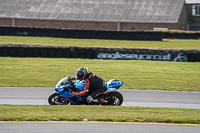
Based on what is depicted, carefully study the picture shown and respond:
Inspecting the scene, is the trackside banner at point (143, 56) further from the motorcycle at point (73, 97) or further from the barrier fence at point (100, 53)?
the motorcycle at point (73, 97)

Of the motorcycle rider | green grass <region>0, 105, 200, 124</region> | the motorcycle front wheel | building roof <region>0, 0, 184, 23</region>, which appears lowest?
green grass <region>0, 105, 200, 124</region>

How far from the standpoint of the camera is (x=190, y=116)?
898 centimetres

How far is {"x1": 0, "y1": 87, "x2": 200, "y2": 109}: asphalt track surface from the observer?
11.4 meters

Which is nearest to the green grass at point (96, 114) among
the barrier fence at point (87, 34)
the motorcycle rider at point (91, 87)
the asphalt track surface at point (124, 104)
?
the asphalt track surface at point (124, 104)

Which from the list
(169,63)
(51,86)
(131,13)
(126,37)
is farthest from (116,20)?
(51,86)

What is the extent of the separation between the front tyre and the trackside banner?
38.8 ft

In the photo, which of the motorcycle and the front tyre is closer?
the motorcycle

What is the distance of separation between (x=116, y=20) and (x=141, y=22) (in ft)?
9.66

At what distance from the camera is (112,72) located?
60.8 feet

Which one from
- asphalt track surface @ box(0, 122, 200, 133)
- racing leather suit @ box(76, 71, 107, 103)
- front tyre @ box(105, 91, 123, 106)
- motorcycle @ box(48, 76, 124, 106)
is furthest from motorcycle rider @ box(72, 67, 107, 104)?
asphalt track surface @ box(0, 122, 200, 133)

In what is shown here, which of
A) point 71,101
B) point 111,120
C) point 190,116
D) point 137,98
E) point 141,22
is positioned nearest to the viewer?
point 111,120

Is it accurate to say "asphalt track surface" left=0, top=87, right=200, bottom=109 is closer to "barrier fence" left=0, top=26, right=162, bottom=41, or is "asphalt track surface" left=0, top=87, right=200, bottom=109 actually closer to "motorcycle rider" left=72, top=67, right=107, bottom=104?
"motorcycle rider" left=72, top=67, right=107, bottom=104

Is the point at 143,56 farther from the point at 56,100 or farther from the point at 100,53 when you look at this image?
the point at 56,100

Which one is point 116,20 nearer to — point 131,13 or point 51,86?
point 131,13
